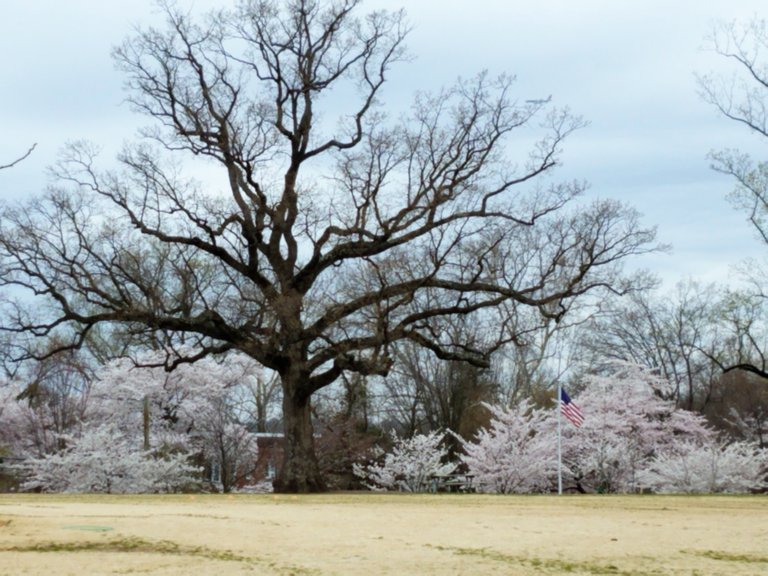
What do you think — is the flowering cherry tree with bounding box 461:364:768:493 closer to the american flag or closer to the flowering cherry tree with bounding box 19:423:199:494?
the american flag

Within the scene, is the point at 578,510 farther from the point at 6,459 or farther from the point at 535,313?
the point at 6,459

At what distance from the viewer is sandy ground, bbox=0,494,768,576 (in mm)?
6773

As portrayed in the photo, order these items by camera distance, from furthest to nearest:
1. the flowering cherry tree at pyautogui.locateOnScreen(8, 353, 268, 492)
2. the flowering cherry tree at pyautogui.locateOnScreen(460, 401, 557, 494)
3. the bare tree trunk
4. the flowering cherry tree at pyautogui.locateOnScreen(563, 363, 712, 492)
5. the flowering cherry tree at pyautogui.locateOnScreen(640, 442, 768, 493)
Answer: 1. the flowering cherry tree at pyautogui.locateOnScreen(8, 353, 268, 492)
2. the flowering cherry tree at pyautogui.locateOnScreen(460, 401, 557, 494)
3. the flowering cherry tree at pyautogui.locateOnScreen(563, 363, 712, 492)
4. the bare tree trunk
5. the flowering cherry tree at pyautogui.locateOnScreen(640, 442, 768, 493)

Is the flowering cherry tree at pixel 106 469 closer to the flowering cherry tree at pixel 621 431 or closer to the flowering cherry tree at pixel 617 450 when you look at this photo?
the flowering cherry tree at pixel 617 450

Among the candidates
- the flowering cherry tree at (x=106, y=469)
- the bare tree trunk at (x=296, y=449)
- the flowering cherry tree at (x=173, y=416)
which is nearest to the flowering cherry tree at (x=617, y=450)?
the bare tree trunk at (x=296, y=449)

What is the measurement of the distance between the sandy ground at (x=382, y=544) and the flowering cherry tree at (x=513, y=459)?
54.5ft

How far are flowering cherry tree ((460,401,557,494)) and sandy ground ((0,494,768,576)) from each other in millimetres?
16625

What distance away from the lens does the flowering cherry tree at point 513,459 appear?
2906 centimetres

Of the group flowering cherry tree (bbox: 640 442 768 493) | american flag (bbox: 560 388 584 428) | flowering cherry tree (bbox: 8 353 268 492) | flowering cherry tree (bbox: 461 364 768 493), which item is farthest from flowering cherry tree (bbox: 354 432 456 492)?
flowering cherry tree (bbox: 640 442 768 493)

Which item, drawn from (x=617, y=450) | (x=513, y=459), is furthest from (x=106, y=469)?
(x=617, y=450)

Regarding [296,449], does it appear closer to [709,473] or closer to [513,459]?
[513,459]

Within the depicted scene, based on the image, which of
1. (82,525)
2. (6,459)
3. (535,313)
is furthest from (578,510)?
(6,459)

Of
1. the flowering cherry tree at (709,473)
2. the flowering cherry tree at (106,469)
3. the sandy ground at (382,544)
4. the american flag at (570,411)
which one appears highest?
the american flag at (570,411)

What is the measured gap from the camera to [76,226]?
86.3ft
